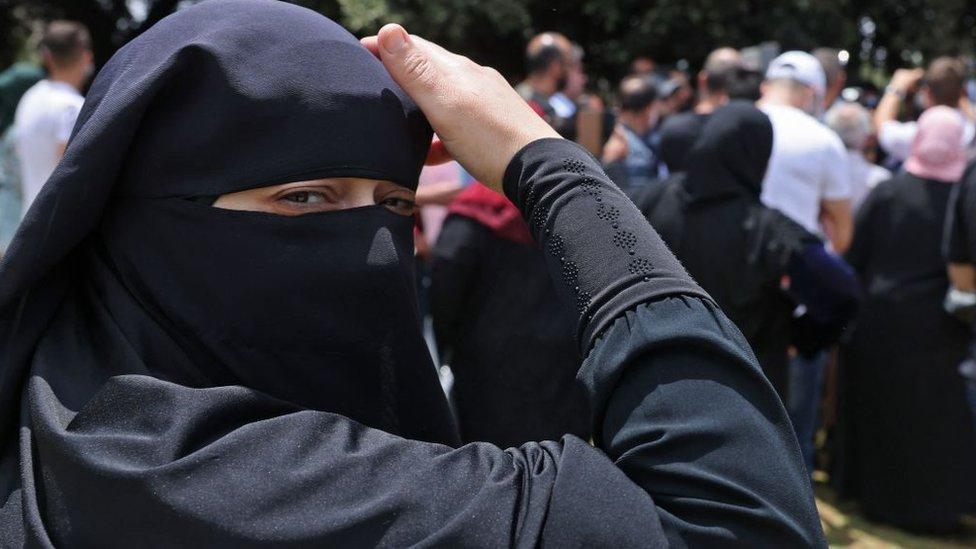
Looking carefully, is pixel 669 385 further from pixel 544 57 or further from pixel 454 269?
pixel 544 57

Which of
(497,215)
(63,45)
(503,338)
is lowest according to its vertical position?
(503,338)

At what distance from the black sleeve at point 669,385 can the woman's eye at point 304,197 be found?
324 millimetres

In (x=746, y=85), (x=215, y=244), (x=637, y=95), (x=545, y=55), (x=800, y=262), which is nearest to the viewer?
(x=215, y=244)

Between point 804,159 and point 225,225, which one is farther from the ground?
point 225,225

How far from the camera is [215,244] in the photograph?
144cm

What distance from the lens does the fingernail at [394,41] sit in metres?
1.49

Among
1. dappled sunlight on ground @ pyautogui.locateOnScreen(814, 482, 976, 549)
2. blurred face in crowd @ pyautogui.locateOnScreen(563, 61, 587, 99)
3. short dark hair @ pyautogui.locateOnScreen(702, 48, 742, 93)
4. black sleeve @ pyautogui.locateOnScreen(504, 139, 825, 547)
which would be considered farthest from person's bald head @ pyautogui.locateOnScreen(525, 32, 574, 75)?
black sleeve @ pyautogui.locateOnScreen(504, 139, 825, 547)

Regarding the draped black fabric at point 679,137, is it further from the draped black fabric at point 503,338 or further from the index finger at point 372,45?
the index finger at point 372,45

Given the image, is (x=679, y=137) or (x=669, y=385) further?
(x=679, y=137)

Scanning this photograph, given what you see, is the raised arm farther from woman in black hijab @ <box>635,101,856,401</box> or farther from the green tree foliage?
the green tree foliage

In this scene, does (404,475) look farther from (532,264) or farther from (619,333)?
(532,264)

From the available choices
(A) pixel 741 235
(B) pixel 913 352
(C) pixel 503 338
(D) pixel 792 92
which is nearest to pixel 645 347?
(C) pixel 503 338

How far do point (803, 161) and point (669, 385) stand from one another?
3.75 metres

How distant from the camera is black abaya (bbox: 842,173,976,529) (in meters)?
5.39
